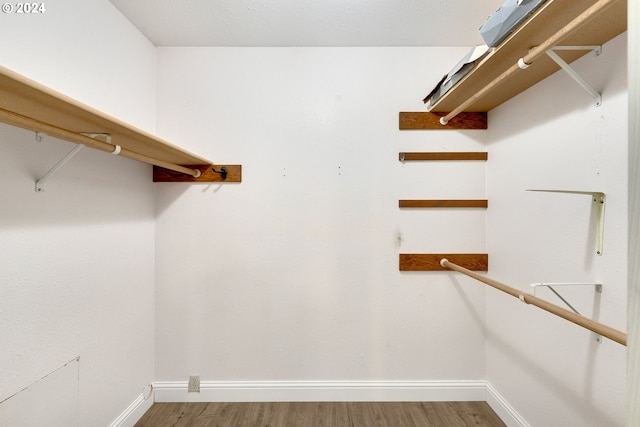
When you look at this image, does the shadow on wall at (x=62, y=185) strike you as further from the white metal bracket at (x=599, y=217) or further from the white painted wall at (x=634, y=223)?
the white metal bracket at (x=599, y=217)

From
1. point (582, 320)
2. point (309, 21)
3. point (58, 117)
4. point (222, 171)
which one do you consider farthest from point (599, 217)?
point (58, 117)

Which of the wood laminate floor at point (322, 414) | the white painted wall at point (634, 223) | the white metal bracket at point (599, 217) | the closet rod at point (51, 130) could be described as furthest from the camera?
the wood laminate floor at point (322, 414)

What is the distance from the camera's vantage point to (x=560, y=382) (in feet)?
4.40

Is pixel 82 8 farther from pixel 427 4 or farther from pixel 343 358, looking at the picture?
pixel 343 358

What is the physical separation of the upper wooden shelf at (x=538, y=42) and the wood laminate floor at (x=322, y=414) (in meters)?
1.95

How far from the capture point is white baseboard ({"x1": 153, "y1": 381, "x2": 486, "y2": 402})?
6.26 feet

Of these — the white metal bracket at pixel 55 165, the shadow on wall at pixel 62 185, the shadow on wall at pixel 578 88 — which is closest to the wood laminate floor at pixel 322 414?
the shadow on wall at pixel 62 185

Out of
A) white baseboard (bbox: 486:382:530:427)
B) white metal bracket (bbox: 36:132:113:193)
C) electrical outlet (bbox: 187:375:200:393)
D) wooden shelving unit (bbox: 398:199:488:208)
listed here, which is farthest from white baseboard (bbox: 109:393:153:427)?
white baseboard (bbox: 486:382:530:427)

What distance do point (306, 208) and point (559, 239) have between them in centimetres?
138

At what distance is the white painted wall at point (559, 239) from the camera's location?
3.58ft

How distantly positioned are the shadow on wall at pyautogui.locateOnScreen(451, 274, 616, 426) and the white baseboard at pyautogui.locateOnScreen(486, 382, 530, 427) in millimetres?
184

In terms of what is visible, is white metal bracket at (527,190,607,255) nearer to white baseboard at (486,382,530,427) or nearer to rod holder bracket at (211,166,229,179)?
white baseboard at (486,382,530,427)

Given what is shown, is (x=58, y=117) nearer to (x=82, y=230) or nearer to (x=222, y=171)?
(x=82, y=230)

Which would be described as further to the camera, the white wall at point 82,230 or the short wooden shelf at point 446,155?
the short wooden shelf at point 446,155
